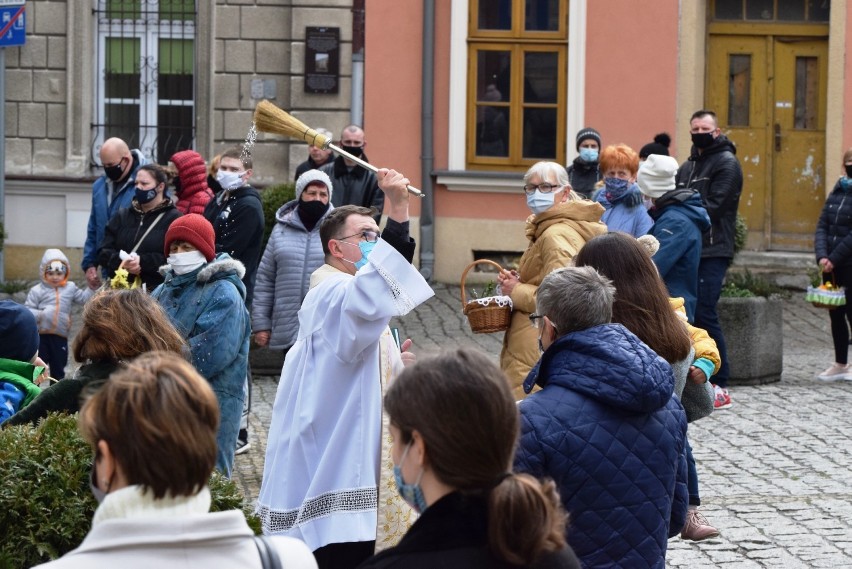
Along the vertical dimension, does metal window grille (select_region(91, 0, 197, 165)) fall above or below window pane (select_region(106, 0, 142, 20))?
below

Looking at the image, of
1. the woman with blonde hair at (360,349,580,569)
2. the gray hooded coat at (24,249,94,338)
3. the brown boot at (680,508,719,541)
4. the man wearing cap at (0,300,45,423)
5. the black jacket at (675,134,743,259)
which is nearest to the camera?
the woman with blonde hair at (360,349,580,569)

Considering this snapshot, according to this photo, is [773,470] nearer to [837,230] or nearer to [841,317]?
[841,317]

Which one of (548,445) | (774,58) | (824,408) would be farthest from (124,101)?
(548,445)

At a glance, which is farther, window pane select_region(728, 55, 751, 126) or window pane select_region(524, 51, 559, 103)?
window pane select_region(524, 51, 559, 103)

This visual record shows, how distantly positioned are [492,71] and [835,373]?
21.0 ft

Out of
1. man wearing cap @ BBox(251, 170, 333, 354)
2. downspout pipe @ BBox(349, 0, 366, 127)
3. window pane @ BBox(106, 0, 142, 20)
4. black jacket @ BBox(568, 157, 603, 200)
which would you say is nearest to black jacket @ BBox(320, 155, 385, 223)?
black jacket @ BBox(568, 157, 603, 200)

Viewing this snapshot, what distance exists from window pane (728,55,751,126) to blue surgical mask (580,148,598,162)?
14.9ft

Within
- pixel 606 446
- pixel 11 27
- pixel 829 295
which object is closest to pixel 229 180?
pixel 829 295

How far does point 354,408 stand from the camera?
5.05 meters

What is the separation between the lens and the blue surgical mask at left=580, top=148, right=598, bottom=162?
12.7 m

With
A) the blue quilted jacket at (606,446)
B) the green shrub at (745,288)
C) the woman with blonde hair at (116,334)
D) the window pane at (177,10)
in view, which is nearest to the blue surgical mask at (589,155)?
the green shrub at (745,288)

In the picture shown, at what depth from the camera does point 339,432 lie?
5.03 m

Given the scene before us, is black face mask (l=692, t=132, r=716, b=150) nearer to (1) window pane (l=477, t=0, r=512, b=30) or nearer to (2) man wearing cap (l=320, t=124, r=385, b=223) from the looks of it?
(2) man wearing cap (l=320, t=124, r=385, b=223)

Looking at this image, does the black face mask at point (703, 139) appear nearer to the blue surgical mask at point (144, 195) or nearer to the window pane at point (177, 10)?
the blue surgical mask at point (144, 195)
